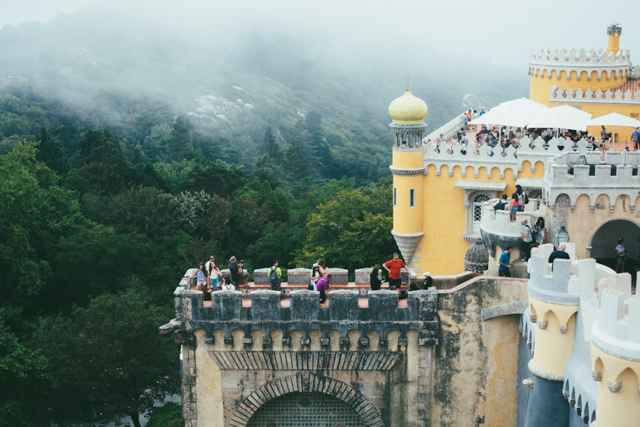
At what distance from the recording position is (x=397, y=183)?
42.3m

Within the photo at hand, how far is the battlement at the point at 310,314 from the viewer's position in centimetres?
2248

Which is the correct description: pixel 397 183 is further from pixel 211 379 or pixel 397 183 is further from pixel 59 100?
pixel 59 100

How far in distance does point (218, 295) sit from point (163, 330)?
179cm

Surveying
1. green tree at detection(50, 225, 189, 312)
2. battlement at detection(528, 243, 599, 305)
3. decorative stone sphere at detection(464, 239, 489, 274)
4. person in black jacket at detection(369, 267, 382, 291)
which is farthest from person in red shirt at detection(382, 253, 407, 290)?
green tree at detection(50, 225, 189, 312)

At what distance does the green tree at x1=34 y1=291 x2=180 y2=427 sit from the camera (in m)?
38.5

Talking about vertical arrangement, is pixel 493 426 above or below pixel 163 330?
below

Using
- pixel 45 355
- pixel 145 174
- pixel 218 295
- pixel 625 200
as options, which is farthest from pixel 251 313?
pixel 145 174

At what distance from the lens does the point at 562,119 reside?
37.3 metres

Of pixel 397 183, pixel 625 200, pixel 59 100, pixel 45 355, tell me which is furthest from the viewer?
pixel 59 100

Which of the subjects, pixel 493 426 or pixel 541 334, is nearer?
pixel 541 334

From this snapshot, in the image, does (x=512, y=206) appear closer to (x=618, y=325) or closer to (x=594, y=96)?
(x=618, y=325)

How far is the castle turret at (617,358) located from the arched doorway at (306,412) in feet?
33.3

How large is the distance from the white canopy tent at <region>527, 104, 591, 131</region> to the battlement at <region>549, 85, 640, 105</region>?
4729 mm

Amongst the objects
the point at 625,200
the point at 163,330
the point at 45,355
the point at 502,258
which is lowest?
the point at 45,355
